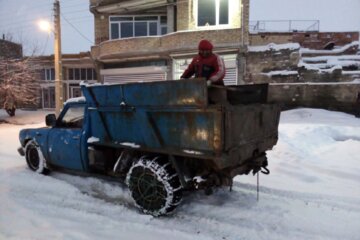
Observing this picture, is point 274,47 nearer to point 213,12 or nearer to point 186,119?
point 213,12

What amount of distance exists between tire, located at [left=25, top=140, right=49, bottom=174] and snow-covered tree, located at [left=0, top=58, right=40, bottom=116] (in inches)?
590

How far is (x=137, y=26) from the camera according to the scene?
2073 centimetres

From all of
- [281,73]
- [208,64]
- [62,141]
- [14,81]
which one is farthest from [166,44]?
[208,64]

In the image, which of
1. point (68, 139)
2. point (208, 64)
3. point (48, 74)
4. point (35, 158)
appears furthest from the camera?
point (48, 74)

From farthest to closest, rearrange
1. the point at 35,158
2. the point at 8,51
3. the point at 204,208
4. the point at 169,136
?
the point at 8,51
the point at 35,158
the point at 204,208
the point at 169,136

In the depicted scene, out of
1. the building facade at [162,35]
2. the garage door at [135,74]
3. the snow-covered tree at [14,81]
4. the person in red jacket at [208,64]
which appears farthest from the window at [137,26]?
the person in red jacket at [208,64]

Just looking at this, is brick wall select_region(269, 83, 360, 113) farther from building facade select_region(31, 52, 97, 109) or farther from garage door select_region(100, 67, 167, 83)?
building facade select_region(31, 52, 97, 109)

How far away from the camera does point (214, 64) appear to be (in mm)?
4934

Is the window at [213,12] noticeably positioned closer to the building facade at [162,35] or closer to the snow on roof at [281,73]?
the building facade at [162,35]

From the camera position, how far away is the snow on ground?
370cm

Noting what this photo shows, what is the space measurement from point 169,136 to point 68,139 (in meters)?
2.39

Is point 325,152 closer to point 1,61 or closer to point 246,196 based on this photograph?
point 246,196

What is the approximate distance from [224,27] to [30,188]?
571 inches

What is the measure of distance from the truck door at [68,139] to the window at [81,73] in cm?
2509
